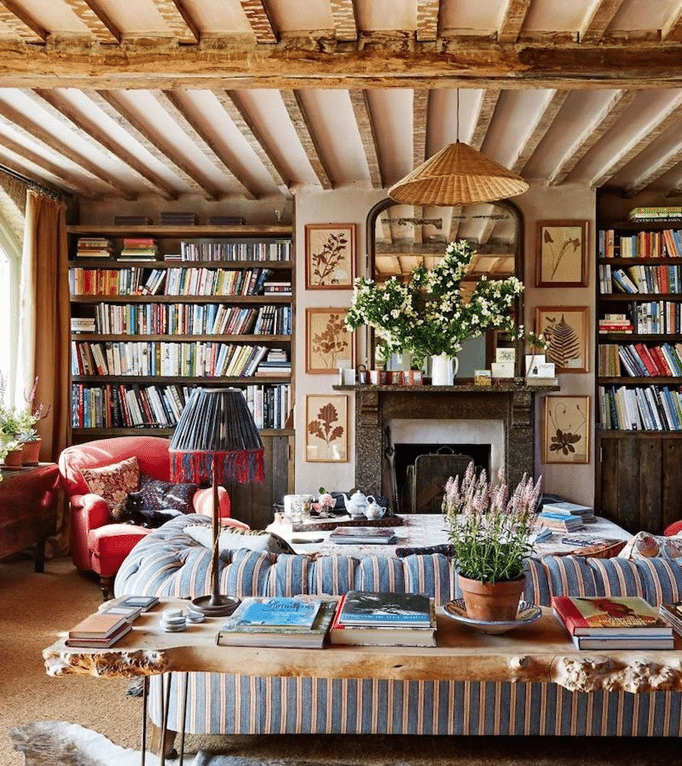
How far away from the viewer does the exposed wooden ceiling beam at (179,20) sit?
290 cm

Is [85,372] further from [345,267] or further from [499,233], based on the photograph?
[499,233]

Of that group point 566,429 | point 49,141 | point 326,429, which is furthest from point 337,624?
point 566,429

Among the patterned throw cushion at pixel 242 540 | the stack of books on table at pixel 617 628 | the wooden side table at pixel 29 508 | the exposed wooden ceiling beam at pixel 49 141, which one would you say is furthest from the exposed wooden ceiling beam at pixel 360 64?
the wooden side table at pixel 29 508

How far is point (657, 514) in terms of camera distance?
18.7 ft

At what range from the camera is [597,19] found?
3.05 metres

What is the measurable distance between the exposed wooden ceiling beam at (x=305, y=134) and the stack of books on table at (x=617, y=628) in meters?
2.84

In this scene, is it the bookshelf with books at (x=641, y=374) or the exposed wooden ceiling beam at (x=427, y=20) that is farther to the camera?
the bookshelf with books at (x=641, y=374)

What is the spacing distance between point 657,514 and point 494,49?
3804 mm

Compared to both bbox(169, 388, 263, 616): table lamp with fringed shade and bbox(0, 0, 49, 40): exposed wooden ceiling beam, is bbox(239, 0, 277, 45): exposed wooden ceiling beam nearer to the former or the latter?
bbox(0, 0, 49, 40): exposed wooden ceiling beam

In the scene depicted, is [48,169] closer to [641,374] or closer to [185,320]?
[185,320]

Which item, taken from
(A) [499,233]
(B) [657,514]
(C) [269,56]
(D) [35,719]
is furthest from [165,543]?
(B) [657,514]

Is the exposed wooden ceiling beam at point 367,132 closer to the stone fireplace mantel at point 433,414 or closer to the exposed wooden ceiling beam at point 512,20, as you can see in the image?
the exposed wooden ceiling beam at point 512,20

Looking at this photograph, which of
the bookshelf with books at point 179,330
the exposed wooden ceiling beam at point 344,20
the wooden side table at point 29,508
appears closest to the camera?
the exposed wooden ceiling beam at point 344,20

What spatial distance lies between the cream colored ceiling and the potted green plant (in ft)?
6.38
